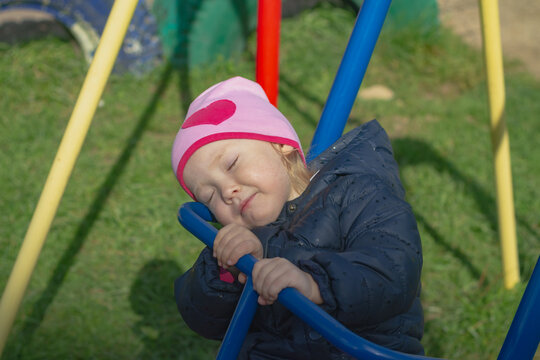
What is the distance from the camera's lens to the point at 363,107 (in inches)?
157

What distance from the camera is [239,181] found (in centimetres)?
129

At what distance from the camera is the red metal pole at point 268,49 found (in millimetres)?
1660

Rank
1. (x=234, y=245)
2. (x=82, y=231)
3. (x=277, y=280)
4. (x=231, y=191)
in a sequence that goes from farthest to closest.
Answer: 1. (x=82, y=231)
2. (x=231, y=191)
3. (x=234, y=245)
4. (x=277, y=280)

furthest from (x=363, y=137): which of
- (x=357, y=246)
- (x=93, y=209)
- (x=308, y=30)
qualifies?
(x=308, y=30)

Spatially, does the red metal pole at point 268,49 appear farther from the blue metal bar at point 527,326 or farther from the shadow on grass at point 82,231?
the shadow on grass at point 82,231

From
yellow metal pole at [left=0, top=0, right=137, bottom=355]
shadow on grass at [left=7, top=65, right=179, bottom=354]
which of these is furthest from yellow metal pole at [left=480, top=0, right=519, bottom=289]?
shadow on grass at [left=7, top=65, right=179, bottom=354]

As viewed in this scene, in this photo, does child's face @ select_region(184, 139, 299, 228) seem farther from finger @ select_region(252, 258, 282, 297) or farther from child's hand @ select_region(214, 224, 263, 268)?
finger @ select_region(252, 258, 282, 297)

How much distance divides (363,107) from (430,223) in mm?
1264

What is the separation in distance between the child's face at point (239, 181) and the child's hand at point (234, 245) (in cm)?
11

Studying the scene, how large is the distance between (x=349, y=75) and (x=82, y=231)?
1.69 meters

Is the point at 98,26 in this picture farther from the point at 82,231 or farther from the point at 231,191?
the point at 231,191

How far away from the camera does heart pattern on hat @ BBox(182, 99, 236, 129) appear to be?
1350 mm

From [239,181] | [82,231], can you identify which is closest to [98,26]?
[82,231]

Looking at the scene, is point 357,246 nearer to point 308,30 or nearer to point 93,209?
point 93,209
